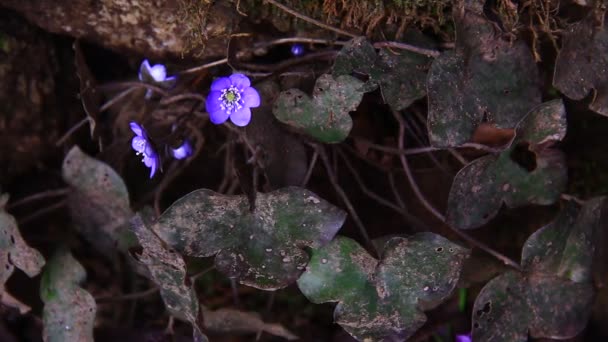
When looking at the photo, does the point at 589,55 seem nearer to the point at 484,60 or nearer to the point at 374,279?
the point at 484,60

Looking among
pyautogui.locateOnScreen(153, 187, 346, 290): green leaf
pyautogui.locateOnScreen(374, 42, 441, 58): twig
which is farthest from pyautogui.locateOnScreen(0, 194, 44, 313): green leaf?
pyautogui.locateOnScreen(374, 42, 441, 58): twig

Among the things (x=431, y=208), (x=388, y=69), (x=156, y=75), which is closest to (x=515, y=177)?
(x=431, y=208)

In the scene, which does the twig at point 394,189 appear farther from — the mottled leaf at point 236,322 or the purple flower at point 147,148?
the purple flower at point 147,148

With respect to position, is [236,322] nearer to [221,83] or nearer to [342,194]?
[342,194]

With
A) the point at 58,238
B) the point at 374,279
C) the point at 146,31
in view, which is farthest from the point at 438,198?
the point at 58,238

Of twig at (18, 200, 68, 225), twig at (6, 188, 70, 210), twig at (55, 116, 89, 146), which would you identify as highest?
twig at (55, 116, 89, 146)

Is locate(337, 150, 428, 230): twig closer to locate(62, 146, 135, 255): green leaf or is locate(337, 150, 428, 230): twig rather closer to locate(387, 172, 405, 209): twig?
locate(387, 172, 405, 209): twig
